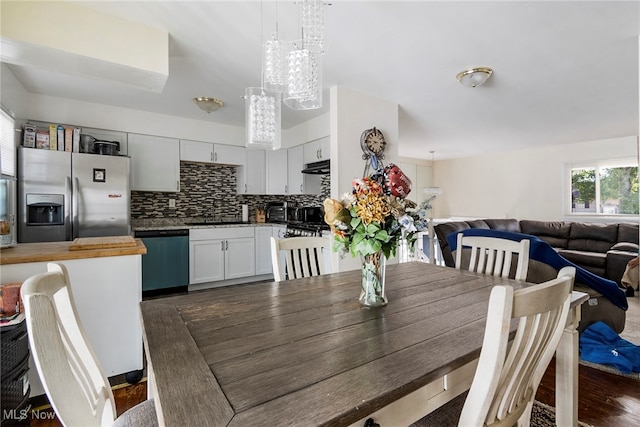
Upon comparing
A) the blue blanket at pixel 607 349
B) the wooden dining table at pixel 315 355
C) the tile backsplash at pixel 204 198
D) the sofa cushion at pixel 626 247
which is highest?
the tile backsplash at pixel 204 198

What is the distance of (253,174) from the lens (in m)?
4.70

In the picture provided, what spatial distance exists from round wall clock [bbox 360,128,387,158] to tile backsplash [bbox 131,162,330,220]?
133 centimetres

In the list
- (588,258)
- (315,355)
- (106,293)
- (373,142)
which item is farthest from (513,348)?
(588,258)

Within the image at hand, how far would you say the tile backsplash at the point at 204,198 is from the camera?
13.6ft

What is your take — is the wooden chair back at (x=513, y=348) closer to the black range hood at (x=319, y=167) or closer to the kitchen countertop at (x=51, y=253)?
the kitchen countertop at (x=51, y=253)

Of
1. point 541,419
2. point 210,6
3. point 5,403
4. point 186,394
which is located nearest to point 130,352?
point 5,403

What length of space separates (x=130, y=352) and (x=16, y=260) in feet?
2.75

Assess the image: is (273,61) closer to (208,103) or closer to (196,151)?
(208,103)

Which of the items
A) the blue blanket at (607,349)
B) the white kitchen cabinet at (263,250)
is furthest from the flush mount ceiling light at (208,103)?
the blue blanket at (607,349)

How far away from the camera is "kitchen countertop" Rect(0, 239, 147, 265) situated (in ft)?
5.11

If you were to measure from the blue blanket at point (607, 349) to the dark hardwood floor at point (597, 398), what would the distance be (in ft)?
0.27

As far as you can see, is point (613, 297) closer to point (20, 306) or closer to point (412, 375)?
point (412, 375)

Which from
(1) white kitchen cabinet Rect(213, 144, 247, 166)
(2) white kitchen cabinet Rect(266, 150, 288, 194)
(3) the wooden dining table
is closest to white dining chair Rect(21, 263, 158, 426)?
(3) the wooden dining table

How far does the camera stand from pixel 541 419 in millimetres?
1545
